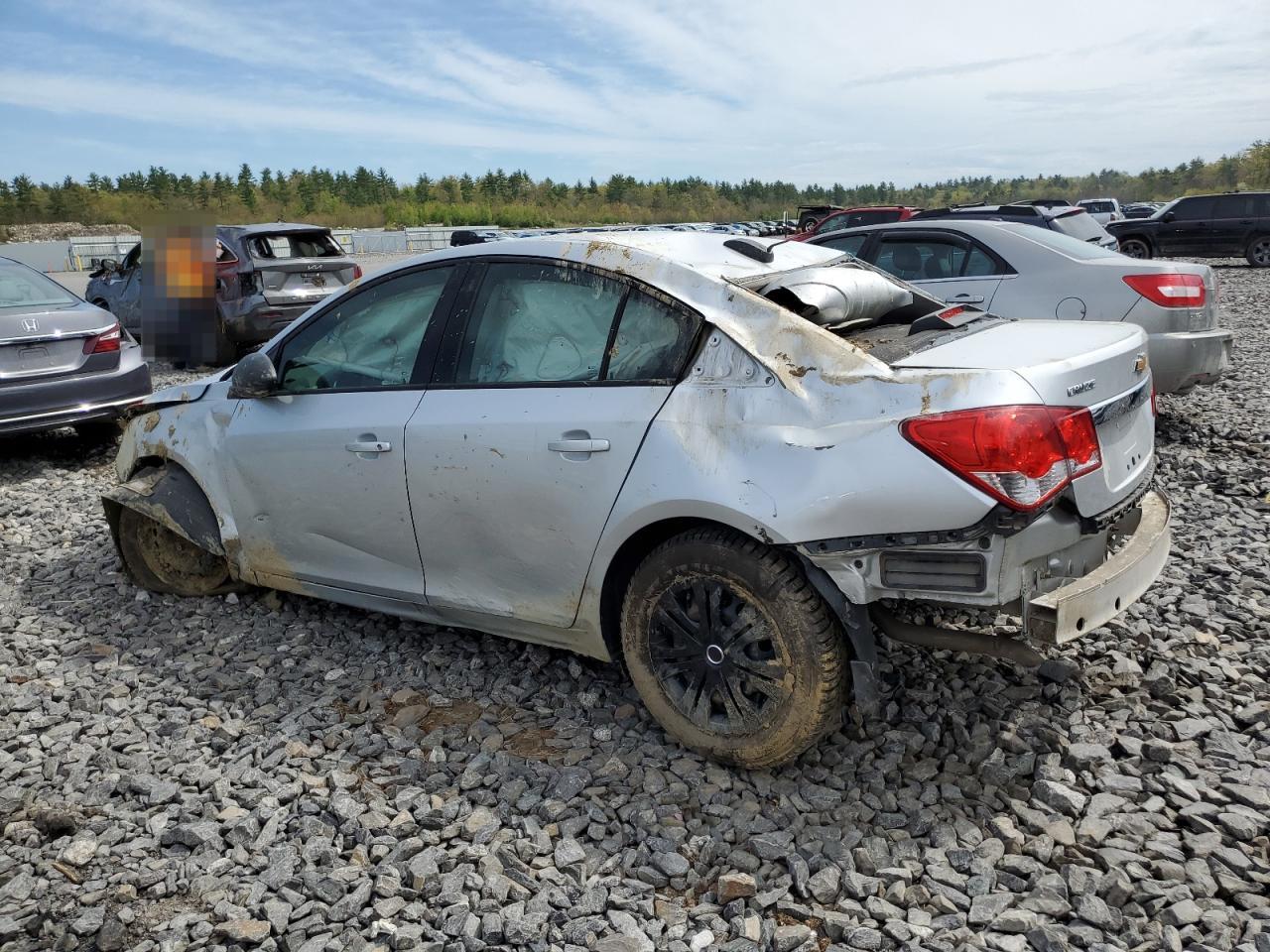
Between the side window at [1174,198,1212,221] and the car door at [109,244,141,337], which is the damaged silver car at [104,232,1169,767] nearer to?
the car door at [109,244,141,337]

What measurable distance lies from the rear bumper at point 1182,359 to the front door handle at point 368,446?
5.27 m

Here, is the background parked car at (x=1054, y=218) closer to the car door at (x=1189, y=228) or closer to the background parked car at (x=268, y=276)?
the background parked car at (x=268, y=276)

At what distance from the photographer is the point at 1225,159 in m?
69.5

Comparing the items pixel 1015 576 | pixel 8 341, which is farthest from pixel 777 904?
pixel 8 341

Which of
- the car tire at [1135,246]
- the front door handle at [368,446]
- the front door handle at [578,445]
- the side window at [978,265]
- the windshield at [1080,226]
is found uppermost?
the windshield at [1080,226]

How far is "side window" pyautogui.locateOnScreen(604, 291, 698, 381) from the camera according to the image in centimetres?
308

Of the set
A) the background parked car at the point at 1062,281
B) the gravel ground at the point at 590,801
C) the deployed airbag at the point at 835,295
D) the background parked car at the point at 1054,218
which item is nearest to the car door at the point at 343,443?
the gravel ground at the point at 590,801

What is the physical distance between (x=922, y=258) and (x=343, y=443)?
545 cm

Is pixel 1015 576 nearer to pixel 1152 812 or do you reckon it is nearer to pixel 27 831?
pixel 1152 812

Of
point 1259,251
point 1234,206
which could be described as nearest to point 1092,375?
point 1234,206

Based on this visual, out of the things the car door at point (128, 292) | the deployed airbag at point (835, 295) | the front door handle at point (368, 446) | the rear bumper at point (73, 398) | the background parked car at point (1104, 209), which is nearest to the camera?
the deployed airbag at point (835, 295)

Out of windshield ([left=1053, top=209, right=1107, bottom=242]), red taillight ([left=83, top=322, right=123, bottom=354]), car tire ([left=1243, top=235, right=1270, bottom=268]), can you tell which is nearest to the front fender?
red taillight ([left=83, top=322, right=123, bottom=354])

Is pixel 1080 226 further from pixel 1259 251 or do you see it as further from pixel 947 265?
pixel 1259 251

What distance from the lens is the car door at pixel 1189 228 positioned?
21.7 meters
